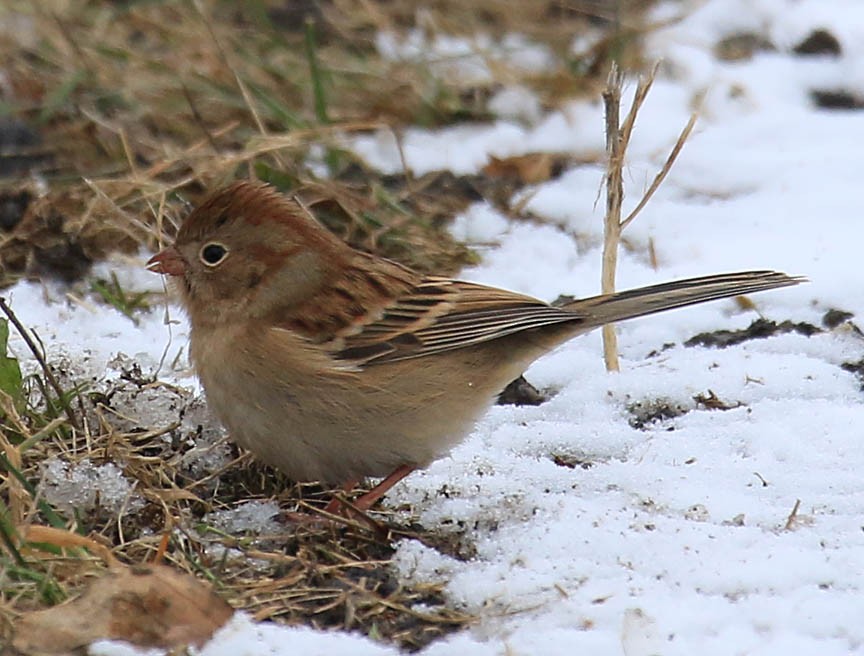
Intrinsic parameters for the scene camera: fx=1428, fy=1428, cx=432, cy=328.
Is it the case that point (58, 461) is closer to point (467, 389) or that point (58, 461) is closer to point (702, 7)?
point (467, 389)

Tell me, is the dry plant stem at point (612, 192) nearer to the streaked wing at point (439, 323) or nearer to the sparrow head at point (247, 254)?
the streaked wing at point (439, 323)

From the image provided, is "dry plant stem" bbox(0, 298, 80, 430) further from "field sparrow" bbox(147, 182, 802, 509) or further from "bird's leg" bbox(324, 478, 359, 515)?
"bird's leg" bbox(324, 478, 359, 515)

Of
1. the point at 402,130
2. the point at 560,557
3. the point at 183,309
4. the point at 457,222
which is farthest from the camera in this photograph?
the point at 402,130

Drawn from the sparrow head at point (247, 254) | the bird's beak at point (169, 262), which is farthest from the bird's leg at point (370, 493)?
the bird's beak at point (169, 262)

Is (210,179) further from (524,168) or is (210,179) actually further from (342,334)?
(342,334)

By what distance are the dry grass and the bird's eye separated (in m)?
0.46

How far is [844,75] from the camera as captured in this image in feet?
26.3

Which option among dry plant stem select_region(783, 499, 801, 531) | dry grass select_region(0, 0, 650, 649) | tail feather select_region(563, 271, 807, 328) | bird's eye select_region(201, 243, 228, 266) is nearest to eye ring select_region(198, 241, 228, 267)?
bird's eye select_region(201, 243, 228, 266)

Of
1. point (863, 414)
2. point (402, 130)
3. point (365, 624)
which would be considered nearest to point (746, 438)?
point (863, 414)

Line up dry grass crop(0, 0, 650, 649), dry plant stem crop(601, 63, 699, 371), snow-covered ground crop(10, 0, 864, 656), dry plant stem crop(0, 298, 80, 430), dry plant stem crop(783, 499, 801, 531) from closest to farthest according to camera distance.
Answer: snow-covered ground crop(10, 0, 864, 656)
dry grass crop(0, 0, 650, 649)
dry plant stem crop(783, 499, 801, 531)
dry plant stem crop(0, 298, 80, 430)
dry plant stem crop(601, 63, 699, 371)

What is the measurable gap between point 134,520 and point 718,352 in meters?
2.35

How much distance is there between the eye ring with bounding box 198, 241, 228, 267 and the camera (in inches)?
186

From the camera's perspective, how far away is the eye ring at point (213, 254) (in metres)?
4.73

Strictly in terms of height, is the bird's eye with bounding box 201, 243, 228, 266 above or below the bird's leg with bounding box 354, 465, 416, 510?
above
